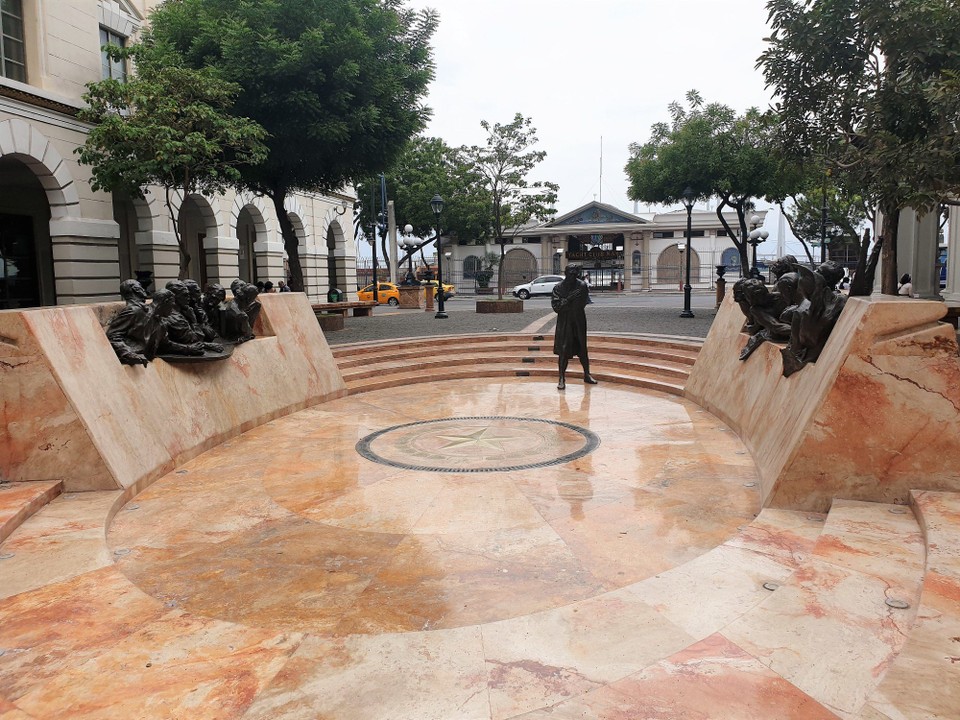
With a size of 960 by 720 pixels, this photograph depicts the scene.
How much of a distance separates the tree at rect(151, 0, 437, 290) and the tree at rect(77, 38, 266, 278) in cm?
81

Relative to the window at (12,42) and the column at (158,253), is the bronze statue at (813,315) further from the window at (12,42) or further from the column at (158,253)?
the column at (158,253)

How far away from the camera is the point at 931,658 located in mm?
2617

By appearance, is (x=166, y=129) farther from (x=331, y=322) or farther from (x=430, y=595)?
(x=430, y=595)

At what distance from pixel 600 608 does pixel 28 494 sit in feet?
14.0

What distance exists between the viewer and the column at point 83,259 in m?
16.5

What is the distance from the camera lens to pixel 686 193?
737 inches

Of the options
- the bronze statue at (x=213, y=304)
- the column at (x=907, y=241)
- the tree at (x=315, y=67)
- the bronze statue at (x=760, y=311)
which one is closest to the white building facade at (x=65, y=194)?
the tree at (x=315, y=67)

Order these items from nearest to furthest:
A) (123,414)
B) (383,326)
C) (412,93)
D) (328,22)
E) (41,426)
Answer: (41,426)
(123,414)
(328,22)
(412,93)
(383,326)

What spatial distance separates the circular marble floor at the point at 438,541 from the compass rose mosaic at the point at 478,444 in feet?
0.12

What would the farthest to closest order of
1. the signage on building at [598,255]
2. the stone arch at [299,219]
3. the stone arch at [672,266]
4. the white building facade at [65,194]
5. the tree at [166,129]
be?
the signage on building at [598,255], the stone arch at [672,266], the stone arch at [299,219], the white building facade at [65,194], the tree at [166,129]

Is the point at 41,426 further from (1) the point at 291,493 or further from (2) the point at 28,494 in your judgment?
(1) the point at 291,493

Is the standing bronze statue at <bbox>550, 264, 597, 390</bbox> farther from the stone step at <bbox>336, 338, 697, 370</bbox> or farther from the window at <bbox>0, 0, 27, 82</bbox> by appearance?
the window at <bbox>0, 0, 27, 82</bbox>

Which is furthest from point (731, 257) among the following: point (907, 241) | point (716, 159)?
point (716, 159)

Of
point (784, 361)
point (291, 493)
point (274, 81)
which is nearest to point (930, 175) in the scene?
point (784, 361)
